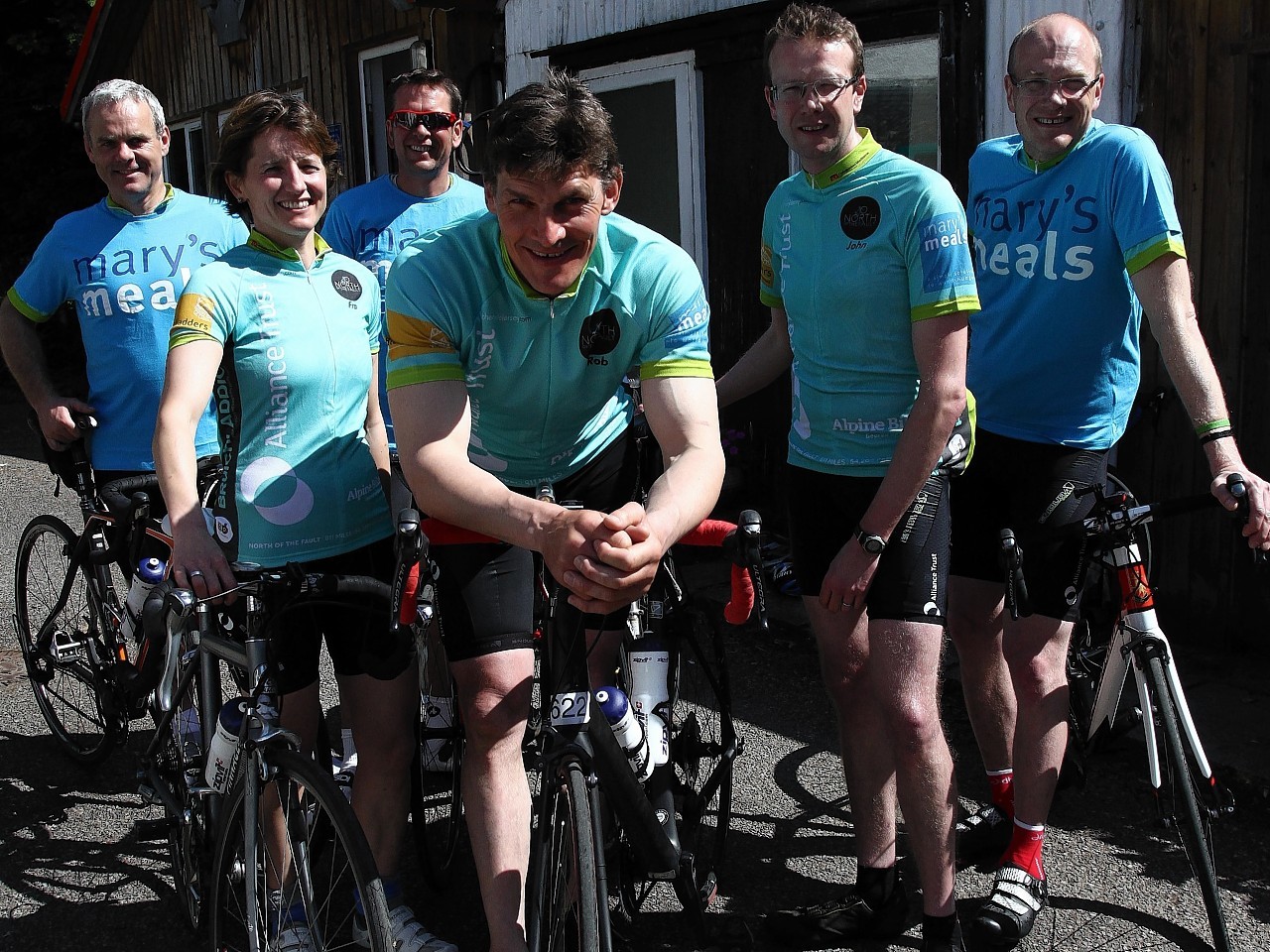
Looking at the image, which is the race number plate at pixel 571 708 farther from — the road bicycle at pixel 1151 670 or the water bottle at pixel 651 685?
the road bicycle at pixel 1151 670

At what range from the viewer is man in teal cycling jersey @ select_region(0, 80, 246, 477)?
425cm

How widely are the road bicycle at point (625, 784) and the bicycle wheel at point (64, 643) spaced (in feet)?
7.43

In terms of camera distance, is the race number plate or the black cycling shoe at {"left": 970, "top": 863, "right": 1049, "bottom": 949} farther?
the black cycling shoe at {"left": 970, "top": 863, "right": 1049, "bottom": 949}

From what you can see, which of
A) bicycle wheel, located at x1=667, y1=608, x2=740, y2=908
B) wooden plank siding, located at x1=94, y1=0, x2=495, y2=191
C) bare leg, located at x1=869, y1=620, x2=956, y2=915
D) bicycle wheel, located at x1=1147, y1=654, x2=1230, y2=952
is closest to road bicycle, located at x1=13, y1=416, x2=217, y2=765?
bicycle wheel, located at x1=667, y1=608, x2=740, y2=908

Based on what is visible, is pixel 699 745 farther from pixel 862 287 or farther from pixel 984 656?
pixel 862 287

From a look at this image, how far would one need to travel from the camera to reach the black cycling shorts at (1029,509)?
3.37 m

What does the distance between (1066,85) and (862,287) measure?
0.88 m

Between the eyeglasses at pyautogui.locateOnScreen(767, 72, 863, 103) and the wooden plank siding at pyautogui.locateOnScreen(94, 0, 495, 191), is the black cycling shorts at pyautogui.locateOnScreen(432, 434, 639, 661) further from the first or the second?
the wooden plank siding at pyautogui.locateOnScreen(94, 0, 495, 191)

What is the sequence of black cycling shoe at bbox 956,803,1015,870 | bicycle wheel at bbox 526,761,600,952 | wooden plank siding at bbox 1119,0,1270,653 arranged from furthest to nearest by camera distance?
wooden plank siding at bbox 1119,0,1270,653, black cycling shoe at bbox 956,803,1015,870, bicycle wheel at bbox 526,761,600,952

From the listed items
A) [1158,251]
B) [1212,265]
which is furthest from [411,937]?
[1212,265]

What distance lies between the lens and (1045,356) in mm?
3441

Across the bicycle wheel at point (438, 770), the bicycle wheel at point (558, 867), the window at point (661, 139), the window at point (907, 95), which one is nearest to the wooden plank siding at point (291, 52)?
the window at point (661, 139)

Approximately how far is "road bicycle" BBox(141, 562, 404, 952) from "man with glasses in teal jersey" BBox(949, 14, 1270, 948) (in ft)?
5.51

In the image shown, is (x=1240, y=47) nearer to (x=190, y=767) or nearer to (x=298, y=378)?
(x=298, y=378)
